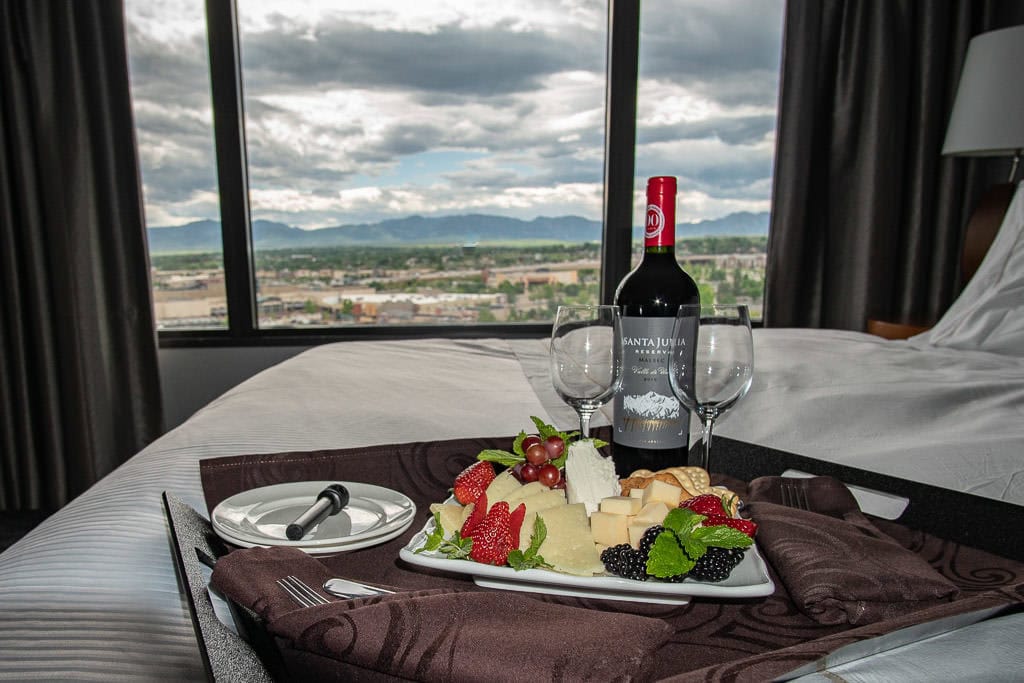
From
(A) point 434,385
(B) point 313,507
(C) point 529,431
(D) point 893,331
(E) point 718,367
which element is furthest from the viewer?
(D) point 893,331

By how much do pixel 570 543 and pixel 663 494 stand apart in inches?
3.8

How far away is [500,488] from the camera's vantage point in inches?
24.3

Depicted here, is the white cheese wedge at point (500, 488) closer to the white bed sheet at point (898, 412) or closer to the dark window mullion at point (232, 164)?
the white bed sheet at point (898, 412)

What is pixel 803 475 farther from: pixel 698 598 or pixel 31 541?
pixel 31 541

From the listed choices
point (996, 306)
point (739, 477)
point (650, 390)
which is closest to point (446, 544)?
point (650, 390)

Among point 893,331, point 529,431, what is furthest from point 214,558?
point 893,331

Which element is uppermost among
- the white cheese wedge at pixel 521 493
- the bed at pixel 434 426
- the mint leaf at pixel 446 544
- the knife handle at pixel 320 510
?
the white cheese wedge at pixel 521 493

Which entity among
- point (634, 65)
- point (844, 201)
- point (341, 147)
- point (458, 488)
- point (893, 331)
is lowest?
point (893, 331)

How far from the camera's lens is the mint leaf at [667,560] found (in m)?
0.50

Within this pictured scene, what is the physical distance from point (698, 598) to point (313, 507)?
36 cm

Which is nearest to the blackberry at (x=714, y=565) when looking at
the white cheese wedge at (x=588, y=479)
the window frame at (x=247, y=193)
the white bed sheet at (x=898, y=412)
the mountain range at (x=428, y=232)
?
the white cheese wedge at (x=588, y=479)

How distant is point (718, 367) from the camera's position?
78 centimetres

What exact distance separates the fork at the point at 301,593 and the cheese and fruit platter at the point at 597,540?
0.09 m

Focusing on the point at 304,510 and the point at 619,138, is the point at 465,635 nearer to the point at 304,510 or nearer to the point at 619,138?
the point at 304,510
